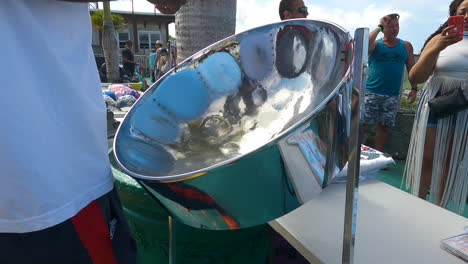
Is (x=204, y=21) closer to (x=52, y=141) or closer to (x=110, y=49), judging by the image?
(x=52, y=141)

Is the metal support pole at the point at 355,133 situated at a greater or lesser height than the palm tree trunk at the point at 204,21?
lesser

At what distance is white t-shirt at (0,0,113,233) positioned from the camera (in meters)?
0.44

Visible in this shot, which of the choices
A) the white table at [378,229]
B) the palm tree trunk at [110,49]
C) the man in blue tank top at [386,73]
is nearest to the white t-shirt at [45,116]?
the white table at [378,229]

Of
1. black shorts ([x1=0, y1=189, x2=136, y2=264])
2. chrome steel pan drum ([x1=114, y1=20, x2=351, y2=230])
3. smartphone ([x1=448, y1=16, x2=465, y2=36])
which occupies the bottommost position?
black shorts ([x1=0, y1=189, x2=136, y2=264])

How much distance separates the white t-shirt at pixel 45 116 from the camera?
44 cm

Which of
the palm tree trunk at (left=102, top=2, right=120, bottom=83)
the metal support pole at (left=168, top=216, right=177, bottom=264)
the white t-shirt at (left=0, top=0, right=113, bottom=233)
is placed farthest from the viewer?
the palm tree trunk at (left=102, top=2, right=120, bottom=83)

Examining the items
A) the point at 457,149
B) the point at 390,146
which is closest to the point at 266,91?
the point at 457,149

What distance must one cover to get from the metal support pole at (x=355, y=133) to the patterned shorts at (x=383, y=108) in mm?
1770

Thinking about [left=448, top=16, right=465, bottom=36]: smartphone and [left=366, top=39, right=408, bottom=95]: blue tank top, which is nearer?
[left=448, top=16, right=465, bottom=36]: smartphone

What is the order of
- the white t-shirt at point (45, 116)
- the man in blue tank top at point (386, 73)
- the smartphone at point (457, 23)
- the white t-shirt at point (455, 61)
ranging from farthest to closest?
1. the man in blue tank top at point (386, 73)
2. the white t-shirt at point (455, 61)
3. the smartphone at point (457, 23)
4. the white t-shirt at point (45, 116)

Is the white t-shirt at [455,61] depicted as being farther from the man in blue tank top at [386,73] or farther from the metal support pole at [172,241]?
the metal support pole at [172,241]

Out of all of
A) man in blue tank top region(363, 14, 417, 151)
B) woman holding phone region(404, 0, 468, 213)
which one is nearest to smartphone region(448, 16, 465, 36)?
woman holding phone region(404, 0, 468, 213)

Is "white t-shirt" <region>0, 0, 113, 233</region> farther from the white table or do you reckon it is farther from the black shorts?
the white table

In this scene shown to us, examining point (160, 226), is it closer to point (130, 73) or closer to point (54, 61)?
point (54, 61)
